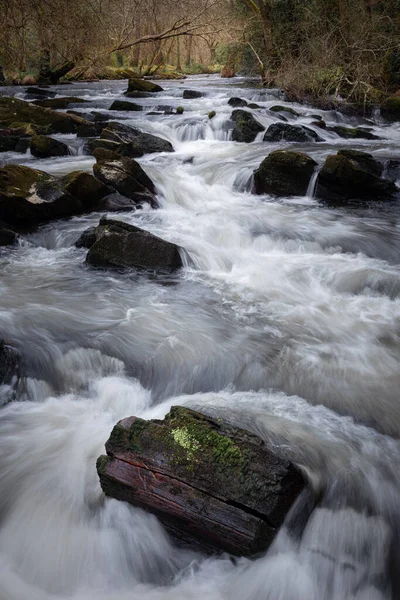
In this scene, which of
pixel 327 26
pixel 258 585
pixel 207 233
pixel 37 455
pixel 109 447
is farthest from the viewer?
pixel 327 26

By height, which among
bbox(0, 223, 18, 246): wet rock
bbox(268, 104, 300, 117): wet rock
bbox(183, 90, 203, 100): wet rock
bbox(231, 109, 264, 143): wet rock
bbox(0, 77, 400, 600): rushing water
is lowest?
bbox(0, 77, 400, 600): rushing water

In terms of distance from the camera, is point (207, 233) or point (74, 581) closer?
point (74, 581)

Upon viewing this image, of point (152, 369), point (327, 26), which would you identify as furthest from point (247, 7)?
point (152, 369)

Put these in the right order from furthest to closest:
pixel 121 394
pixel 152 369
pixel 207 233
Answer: pixel 207 233 < pixel 152 369 < pixel 121 394

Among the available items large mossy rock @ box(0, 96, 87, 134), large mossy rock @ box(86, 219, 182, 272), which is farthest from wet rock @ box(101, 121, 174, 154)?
large mossy rock @ box(86, 219, 182, 272)

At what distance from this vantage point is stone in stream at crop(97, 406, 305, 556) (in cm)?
226

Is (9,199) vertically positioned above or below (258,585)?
above

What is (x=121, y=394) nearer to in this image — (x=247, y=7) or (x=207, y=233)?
(x=207, y=233)

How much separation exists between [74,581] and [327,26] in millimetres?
19637

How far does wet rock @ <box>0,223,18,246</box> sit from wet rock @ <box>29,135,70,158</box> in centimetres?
392

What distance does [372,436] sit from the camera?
3277 millimetres

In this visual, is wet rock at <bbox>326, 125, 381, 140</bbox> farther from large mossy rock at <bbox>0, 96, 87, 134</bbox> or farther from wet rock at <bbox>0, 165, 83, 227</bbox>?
wet rock at <bbox>0, 165, 83, 227</bbox>

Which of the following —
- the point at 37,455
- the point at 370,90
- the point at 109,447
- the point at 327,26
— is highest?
the point at 327,26

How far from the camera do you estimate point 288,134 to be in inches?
463
